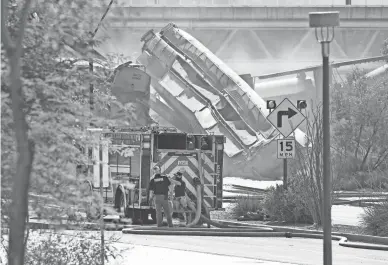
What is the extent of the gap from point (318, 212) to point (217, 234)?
3.26 metres

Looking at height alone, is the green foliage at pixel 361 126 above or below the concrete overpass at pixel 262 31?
below

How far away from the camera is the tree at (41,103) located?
1061 cm

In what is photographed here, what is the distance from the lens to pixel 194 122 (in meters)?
62.8

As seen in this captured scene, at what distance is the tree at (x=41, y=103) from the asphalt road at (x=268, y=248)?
10154mm


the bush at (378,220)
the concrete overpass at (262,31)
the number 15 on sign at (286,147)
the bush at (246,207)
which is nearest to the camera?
the bush at (378,220)

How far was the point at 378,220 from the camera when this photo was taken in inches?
1091

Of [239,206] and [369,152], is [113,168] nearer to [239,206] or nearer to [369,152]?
[239,206]

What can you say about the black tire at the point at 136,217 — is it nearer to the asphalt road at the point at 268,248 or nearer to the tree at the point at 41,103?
the asphalt road at the point at 268,248

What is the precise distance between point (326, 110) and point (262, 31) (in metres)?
89.9

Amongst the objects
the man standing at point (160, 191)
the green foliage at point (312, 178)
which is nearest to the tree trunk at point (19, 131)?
the man standing at point (160, 191)

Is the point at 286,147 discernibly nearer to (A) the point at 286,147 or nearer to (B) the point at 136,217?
(A) the point at 286,147

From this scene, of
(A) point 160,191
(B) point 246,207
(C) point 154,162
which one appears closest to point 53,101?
(A) point 160,191

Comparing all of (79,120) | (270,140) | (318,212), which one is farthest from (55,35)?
(270,140)

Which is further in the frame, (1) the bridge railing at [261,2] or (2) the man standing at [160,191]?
(1) the bridge railing at [261,2]
